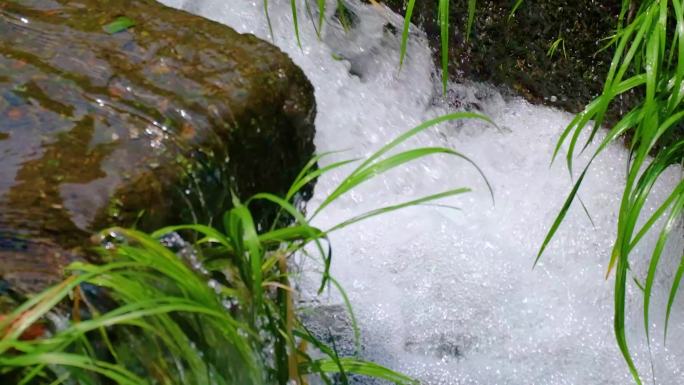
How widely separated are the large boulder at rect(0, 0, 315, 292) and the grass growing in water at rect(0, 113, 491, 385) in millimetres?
102

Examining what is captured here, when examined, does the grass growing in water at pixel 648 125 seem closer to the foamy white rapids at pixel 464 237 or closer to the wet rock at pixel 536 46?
the foamy white rapids at pixel 464 237

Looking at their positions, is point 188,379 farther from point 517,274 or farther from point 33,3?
point 517,274

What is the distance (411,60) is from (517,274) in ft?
3.97

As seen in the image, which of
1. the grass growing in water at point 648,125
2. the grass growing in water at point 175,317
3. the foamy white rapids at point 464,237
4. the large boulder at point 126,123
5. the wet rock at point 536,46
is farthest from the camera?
the wet rock at point 536,46

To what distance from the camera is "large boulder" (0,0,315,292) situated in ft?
5.05

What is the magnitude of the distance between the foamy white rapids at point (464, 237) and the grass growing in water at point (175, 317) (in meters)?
0.86

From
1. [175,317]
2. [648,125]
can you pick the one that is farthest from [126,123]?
[648,125]

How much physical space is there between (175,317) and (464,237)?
1559 mm

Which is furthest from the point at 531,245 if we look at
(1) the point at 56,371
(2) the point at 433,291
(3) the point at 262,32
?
(1) the point at 56,371

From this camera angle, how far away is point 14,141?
168cm

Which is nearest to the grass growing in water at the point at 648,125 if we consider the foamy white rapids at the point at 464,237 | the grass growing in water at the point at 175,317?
the grass growing in water at the point at 175,317

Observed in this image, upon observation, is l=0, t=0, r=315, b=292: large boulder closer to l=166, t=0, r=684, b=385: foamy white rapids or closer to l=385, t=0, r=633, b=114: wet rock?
l=166, t=0, r=684, b=385: foamy white rapids

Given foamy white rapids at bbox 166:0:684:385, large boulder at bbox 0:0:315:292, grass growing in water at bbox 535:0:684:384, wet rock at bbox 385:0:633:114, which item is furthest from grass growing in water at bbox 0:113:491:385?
wet rock at bbox 385:0:633:114

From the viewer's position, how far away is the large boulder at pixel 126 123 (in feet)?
5.05
